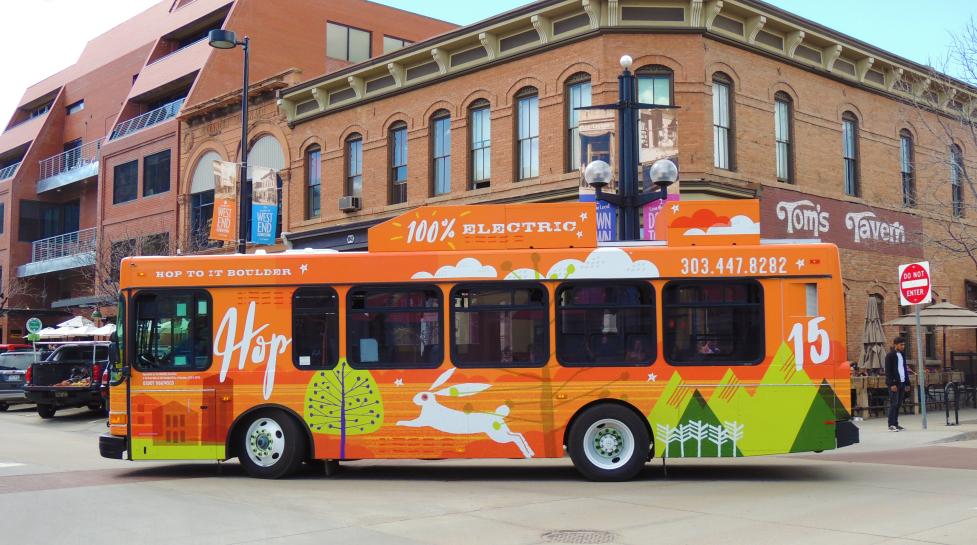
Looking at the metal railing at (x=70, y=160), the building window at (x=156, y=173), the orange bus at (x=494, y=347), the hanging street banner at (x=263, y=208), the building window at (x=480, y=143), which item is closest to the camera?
the orange bus at (x=494, y=347)

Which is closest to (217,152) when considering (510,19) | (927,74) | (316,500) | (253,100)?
(253,100)

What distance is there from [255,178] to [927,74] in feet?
59.5

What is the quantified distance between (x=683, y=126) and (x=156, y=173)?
84.7 ft

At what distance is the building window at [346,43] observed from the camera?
39875mm

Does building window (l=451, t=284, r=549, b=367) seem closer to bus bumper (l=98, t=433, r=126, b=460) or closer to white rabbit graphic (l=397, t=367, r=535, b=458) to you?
white rabbit graphic (l=397, t=367, r=535, b=458)

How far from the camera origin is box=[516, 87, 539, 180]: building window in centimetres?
2281

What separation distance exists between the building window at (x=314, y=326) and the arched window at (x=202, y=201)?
2318 centimetres

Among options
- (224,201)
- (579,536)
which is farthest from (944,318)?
(579,536)

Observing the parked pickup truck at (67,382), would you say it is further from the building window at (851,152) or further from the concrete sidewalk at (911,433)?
the building window at (851,152)

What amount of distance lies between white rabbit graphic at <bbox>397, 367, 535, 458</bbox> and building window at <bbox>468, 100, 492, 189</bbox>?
12415mm

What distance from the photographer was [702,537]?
8156 mm

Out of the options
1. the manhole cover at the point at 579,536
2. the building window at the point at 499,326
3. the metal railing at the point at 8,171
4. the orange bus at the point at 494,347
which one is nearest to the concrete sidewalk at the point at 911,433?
the orange bus at the point at 494,347

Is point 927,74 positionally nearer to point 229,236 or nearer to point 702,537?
point 229,236

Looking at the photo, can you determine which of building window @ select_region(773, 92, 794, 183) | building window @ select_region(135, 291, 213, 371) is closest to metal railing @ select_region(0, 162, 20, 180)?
building window @ select_region(773, 92, 794, 183)
